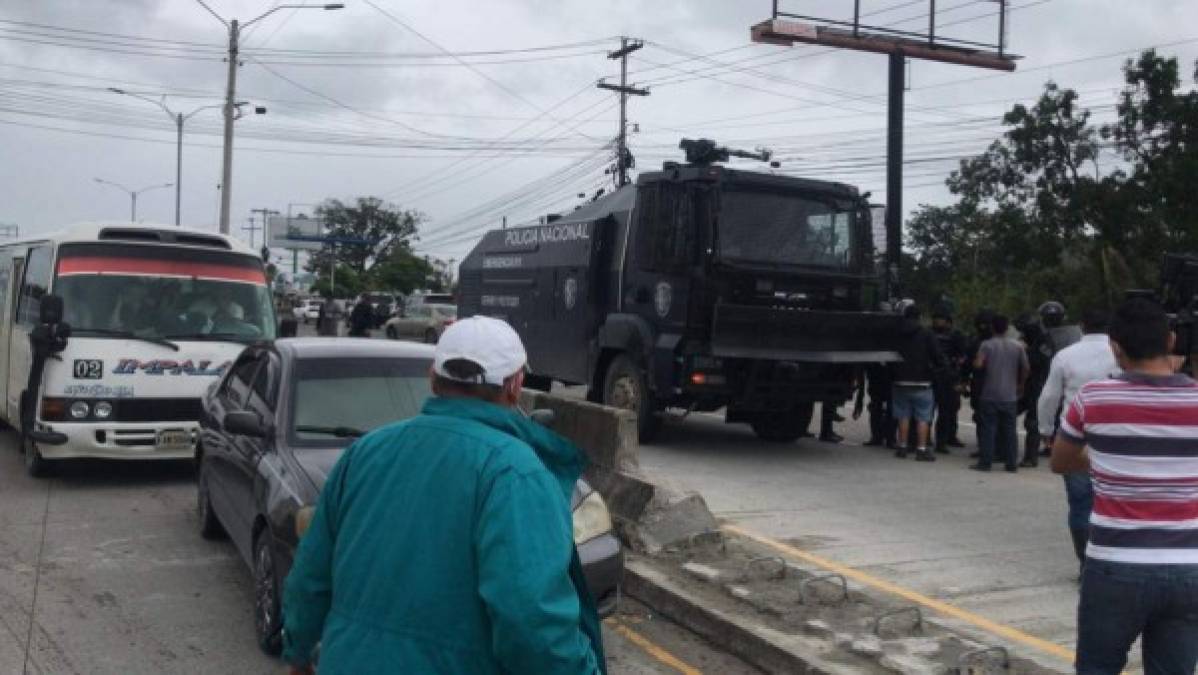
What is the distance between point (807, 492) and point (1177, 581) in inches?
272

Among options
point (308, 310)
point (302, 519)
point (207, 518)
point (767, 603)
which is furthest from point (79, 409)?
point (308, 310)

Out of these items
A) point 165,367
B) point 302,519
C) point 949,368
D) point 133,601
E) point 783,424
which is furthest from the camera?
point 783,424

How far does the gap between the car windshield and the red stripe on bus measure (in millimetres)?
4371

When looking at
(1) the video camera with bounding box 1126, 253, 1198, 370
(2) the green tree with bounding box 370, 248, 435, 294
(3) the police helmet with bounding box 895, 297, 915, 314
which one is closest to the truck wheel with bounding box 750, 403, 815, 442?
(3) the police helmet with bounding box 895, 297, 915, 314

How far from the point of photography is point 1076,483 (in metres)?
6.06

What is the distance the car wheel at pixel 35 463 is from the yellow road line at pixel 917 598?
6336mm

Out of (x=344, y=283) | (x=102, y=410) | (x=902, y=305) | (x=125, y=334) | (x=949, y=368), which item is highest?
(x=344, y=283)

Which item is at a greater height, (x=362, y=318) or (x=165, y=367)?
(x=362, y=318)

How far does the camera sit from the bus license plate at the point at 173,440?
9.81m

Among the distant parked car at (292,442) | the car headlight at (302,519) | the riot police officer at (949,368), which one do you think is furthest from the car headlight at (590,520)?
the riot police officer at (949,368)

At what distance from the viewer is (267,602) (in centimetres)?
566

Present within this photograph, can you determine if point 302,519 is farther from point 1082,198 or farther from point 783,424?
point 1082,198

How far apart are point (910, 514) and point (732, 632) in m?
3.98

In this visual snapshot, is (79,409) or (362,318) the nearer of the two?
(79,409)
